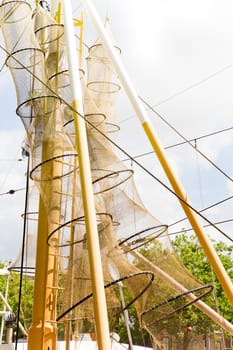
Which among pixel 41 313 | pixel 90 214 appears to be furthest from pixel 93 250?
pixel 41 313

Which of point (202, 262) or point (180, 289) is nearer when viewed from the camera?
point (180, 289)

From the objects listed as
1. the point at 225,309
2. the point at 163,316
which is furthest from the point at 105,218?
the point at 225,309

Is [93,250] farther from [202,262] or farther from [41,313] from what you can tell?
[202,262]

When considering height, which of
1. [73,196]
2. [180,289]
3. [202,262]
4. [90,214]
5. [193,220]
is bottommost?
[180,289]

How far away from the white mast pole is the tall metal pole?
91 centimetres

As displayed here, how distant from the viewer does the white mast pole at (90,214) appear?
3824 millimetres

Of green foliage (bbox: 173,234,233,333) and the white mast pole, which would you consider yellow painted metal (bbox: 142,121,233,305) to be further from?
green foliage (bbox: 173,234,233,333)

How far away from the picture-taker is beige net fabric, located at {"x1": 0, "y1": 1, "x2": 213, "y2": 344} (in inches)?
218

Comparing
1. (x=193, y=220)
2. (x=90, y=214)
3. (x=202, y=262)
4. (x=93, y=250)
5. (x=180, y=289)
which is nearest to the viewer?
(x=93, y=250)

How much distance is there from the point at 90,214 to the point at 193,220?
1.65 meters

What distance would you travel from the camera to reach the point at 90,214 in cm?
430

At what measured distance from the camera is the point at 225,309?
1903cm

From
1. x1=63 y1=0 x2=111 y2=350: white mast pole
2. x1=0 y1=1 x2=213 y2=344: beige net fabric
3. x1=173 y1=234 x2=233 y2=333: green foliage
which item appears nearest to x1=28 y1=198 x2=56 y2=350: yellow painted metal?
x1=0 y1=1 x2=213 y2=344: beige net fabric

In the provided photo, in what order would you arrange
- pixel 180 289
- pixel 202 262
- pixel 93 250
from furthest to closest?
pixel 202 262, pixel 180 289, pixel 93 250
